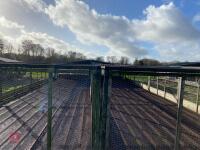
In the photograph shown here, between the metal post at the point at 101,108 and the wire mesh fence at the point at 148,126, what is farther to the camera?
the wire mesh fence at the point at 148,126

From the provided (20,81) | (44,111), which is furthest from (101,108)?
(44,111)

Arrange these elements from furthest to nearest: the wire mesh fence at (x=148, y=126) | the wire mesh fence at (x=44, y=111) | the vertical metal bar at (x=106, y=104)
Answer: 1. the wire mesh fence at (x=148, y=126)
2. the wire mesh fence at (x=44, y=111)
3. the vertical metal bar at (x=106, y=104)

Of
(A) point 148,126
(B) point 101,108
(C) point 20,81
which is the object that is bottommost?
(A) point 148,126

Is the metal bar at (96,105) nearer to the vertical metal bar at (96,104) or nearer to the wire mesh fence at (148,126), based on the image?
the vertical metal bar at (96,104)

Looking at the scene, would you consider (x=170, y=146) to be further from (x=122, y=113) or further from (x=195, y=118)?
(x=195, y=118)

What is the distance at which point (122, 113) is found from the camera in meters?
10.5

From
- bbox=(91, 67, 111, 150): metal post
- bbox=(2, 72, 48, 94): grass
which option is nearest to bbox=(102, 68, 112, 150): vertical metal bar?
bbox=(91, 67, 111, 150): metal post

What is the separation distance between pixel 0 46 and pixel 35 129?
1986 inches

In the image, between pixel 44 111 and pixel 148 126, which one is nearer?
pixel 44 111

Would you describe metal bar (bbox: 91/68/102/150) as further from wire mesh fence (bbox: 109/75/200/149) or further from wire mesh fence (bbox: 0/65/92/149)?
wire mesh fence (bbox: 109/75/200/149)

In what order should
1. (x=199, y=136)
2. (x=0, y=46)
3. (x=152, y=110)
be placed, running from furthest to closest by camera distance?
(x=0, y=46) < (x=152, y=110) < (x=199, y=136)

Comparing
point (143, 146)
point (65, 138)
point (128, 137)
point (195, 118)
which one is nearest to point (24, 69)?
point (65, 138)

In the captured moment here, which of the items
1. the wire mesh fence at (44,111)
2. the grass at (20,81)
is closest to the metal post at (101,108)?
the wire mesh fence at (44,111)

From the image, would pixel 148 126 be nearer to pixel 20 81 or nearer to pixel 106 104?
pixel 20 81
